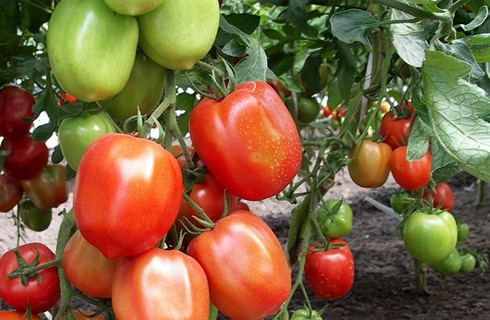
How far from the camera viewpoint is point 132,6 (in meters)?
0.58

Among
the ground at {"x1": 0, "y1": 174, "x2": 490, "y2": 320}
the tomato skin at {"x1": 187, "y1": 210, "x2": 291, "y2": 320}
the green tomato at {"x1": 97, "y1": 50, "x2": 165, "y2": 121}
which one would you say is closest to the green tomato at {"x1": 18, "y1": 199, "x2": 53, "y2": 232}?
the ground at {"x1": 0, "y1": 174, "x2": 490, "y2": 320}

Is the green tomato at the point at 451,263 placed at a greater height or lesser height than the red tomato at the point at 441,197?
lesser

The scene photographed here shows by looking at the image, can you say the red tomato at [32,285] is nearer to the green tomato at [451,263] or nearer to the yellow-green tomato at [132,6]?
the yellow-green tomato at [132,6]

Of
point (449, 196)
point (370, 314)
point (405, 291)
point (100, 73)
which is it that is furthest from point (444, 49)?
point (405, 291)

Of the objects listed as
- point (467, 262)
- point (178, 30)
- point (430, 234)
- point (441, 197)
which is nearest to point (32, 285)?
point (178, 30)

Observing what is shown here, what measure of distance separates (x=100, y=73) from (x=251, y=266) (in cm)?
24

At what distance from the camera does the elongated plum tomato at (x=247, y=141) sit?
667 millimetres

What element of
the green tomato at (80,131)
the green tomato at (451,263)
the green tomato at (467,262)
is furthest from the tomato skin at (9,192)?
the green tomato at (467,262)

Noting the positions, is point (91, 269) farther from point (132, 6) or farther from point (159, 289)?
point (132, 6)

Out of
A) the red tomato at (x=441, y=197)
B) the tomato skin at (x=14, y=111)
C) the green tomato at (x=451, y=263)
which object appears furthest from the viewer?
the green tomato at (x=451, y=263)

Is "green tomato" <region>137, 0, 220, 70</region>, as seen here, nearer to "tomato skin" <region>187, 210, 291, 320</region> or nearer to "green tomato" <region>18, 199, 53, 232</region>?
"tomato skin" <region>187, 210, 291, 320</region>

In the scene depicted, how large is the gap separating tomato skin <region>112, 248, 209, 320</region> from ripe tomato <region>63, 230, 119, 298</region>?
0.21 feet

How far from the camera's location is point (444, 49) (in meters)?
0.75

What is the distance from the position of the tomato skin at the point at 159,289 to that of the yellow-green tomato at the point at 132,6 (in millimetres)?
216
